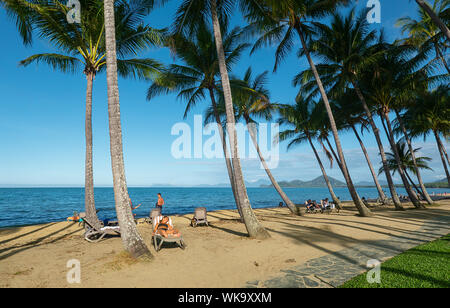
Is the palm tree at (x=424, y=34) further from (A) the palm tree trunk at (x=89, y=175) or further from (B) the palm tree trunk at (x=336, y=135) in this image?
(A) the palm tree trunk at (x=89, y=175)

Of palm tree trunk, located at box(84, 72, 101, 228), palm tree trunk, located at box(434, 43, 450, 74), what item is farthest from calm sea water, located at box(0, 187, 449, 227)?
palm tree trunk, located at box(434, 43, 450, 74)

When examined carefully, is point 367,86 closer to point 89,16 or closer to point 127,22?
point 127,22

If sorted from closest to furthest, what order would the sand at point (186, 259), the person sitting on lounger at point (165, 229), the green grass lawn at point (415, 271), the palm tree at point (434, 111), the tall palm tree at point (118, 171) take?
the green grass lawn at point (415, 271), the sand at point (186, 259), the tall palm tree at point (118, 171), the person sitting on lounger at point (165, 229), the palm tree at point (434, 111)

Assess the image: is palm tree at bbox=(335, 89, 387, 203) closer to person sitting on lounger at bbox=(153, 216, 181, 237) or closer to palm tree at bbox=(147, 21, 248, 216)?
palm tree at bbox=(147, 21, 248, 216)

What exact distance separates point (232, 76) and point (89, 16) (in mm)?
6995

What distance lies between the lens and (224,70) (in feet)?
26.7

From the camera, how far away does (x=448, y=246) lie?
5453 mm

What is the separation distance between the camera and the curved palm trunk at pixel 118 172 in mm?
5426

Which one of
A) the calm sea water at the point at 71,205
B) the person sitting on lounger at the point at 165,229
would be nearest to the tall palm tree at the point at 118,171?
the person sitting on lounger at the point at 165,229

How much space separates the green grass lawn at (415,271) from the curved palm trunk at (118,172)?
14.8 ft

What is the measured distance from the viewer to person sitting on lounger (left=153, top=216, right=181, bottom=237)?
21.6 ft

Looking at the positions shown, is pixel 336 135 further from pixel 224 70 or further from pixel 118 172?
pixel 118 172

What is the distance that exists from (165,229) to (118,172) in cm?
231

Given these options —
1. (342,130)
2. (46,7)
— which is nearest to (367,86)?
(342,130)
